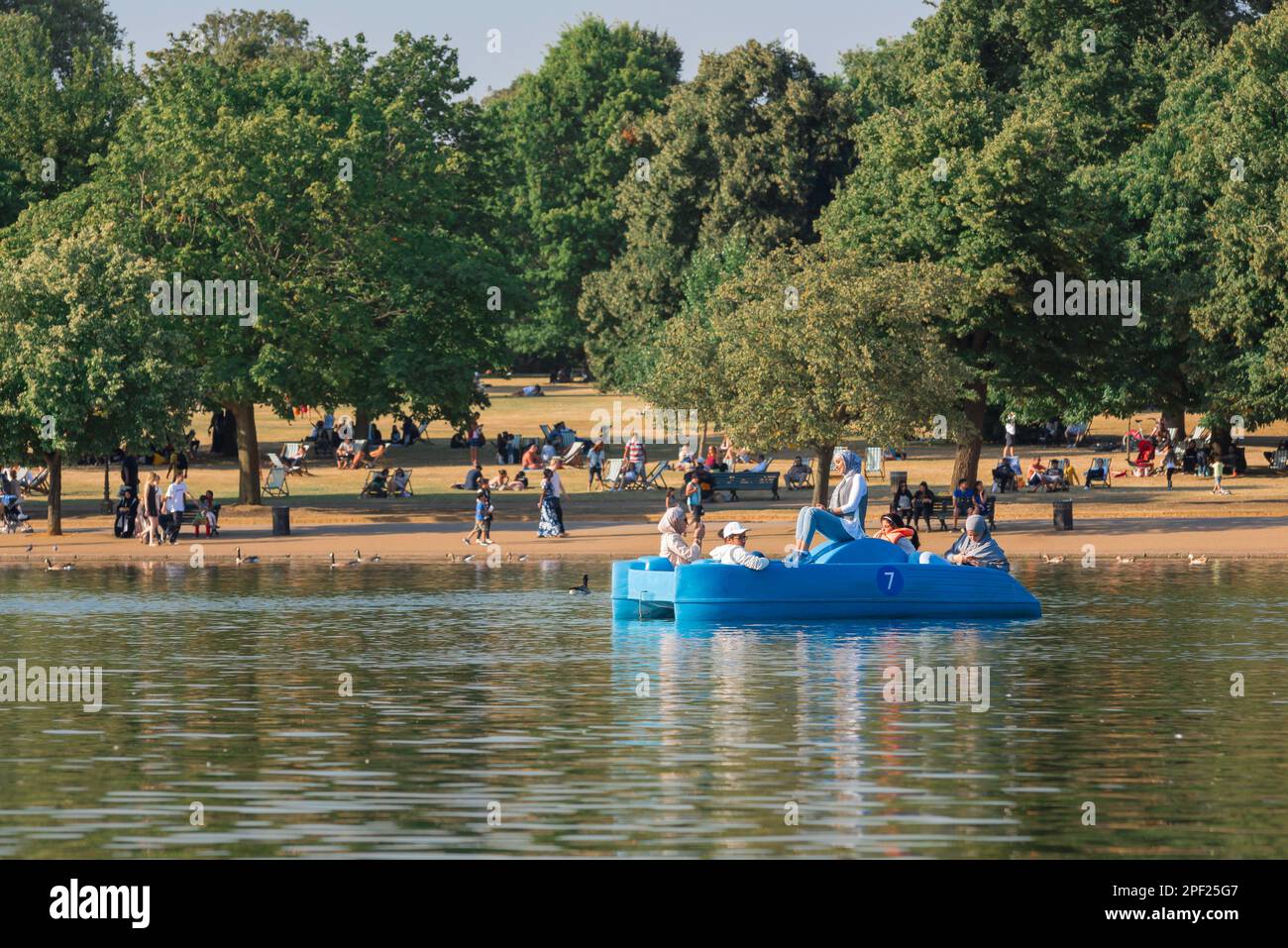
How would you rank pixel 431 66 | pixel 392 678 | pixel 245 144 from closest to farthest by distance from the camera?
pixel 392 678 → pixel 245 144 → pixel 431 66

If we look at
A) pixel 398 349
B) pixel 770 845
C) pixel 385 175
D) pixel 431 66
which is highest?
pixel 431 66

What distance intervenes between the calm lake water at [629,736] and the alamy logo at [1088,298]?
21748mm

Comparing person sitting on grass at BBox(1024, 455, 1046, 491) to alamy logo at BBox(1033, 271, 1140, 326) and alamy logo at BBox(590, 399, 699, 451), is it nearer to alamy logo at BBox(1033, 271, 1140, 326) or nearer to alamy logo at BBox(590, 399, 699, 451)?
alamy logo at BBox(1033, 271, 1140, 326)

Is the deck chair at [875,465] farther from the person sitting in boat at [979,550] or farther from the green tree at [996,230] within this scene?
the person sitting in boat at [979,550]

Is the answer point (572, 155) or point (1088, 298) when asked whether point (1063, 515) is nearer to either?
point (1088, 298)

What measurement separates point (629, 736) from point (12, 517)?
32.9m

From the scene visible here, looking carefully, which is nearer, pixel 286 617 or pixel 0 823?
pixel 0 823

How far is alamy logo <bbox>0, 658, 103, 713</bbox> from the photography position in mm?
20859

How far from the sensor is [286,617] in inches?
1145

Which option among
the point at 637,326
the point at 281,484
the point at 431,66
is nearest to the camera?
the point at 281,484

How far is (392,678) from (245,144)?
30690 mm

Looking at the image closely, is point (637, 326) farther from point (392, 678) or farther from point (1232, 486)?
point (392, 678)

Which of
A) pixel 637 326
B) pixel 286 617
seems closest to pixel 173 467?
pixel 286 617

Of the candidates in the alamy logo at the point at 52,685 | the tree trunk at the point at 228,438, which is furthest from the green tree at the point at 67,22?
the alamy logo at the point at 52,685
